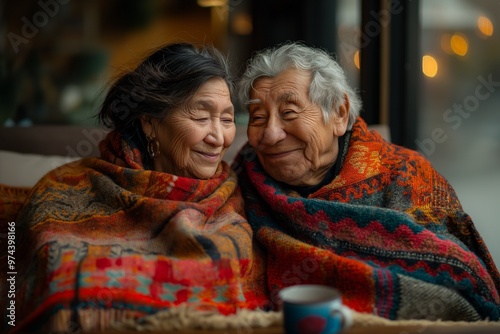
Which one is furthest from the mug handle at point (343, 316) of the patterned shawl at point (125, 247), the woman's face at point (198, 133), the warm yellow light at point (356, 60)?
the warm yellow light at point (356, 60)

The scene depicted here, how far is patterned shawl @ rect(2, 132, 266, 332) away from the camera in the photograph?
3.93 feet

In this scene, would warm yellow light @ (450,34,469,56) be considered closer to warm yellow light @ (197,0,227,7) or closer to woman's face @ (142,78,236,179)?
woman's face @ (142,78,236,179)

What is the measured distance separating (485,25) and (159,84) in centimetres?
144

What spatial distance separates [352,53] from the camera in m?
3.25

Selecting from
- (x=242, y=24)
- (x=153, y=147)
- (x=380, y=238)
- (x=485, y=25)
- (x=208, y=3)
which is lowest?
(x=380, y=238)

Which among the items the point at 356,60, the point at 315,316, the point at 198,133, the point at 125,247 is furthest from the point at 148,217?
the point at 356,60

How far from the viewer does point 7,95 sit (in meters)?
4.11

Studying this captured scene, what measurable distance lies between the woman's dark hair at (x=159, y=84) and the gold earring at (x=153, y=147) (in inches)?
0.9

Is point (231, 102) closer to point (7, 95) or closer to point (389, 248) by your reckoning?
point (389, 248)

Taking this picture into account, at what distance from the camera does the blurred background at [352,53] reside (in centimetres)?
226

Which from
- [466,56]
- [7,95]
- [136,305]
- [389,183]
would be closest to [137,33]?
[7,95]

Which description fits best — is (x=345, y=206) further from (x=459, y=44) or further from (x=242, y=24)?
(x=242, y=24)

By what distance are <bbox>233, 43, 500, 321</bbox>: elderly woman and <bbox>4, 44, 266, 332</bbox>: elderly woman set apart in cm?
11

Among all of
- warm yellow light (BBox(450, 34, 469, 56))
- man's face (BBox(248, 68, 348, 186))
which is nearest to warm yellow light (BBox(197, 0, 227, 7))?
warm yellow light (BBox(450, 34, 469, 56))
